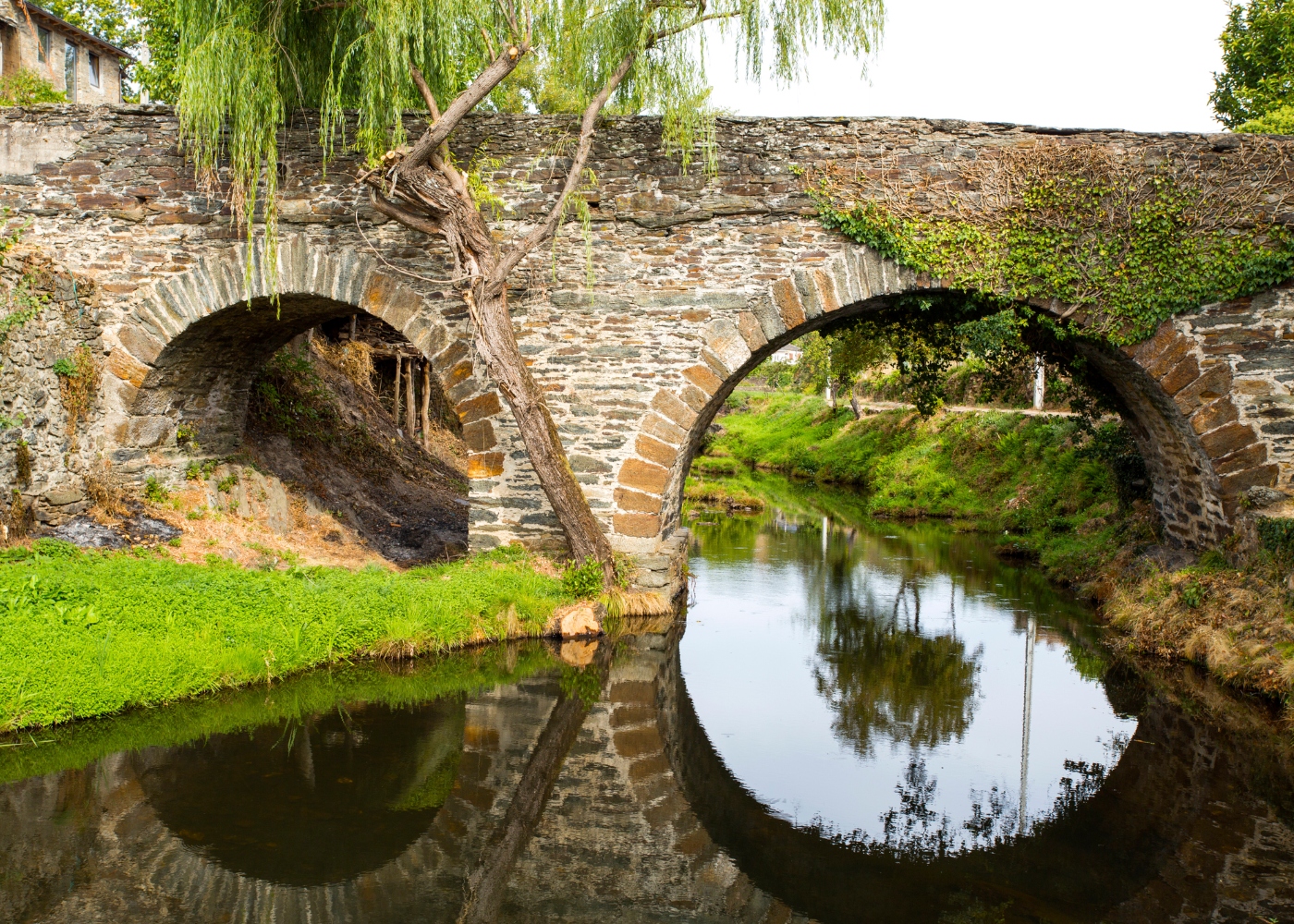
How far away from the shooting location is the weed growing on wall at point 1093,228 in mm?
8070

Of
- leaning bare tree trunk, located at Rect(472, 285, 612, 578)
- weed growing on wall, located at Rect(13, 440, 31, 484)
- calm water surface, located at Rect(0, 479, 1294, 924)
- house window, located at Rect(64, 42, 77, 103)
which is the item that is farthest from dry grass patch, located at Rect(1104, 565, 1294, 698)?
house window, located at Rect(64, 42, 77, 103)

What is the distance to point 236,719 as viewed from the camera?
617cm

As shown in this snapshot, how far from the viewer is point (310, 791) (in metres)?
5.21

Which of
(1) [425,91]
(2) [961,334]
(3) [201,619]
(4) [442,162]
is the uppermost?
(1) [425,91]

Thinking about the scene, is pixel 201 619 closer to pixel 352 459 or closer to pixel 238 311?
pixel 238 311

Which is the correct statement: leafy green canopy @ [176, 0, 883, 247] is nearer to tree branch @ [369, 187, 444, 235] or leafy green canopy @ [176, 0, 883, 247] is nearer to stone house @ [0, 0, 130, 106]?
tree branch @ [369, 187, 444, 235]

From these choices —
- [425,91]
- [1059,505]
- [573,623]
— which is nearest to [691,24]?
[425,91]

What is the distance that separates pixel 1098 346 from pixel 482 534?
5.97 m

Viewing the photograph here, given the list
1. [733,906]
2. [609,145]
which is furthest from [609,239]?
[733,906]

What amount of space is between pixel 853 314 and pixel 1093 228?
2.20 metres

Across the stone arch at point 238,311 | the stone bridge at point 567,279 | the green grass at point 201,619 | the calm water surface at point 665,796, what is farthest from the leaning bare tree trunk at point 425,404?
the calm water surface at point 665,796

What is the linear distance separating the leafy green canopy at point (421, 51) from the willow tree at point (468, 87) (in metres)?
0.01

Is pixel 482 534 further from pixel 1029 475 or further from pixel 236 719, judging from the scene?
pixel 1029 475

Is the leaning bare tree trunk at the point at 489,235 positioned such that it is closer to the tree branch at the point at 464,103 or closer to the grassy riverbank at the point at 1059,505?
the tree branch at the point at 464,103
